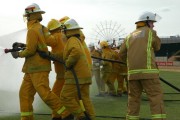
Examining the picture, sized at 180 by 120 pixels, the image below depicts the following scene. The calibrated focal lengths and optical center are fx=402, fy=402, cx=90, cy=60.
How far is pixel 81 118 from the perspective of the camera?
7.05 m

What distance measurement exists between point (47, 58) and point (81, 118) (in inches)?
48.2

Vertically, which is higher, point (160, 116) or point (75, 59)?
point (75, 59)

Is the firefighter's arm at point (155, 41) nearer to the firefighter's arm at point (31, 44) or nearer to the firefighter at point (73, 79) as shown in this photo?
the firefighter at point (73, 79)

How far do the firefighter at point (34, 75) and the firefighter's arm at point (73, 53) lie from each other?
1.55 feet

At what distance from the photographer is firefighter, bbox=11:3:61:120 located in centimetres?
703

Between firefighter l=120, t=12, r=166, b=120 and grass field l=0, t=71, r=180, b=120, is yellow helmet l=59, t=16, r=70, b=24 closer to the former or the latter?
firefighter l=120, t=12, r=166, b=120

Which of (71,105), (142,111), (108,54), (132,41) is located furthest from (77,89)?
(108,54)

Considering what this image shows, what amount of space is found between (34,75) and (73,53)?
2.63ft

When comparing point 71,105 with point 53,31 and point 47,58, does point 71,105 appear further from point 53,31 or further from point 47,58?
point 53,31

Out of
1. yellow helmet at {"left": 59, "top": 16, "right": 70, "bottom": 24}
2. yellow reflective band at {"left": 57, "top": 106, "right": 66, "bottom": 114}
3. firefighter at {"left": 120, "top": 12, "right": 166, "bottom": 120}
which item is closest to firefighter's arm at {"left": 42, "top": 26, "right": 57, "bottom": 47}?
yellow helmet at {"left": 59, "top": 16, "right": 70, "bottom": 24}

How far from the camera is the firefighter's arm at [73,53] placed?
22.7 feet

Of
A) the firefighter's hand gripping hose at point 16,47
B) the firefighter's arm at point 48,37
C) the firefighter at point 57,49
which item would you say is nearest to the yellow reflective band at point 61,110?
the firefighter at point 57,49

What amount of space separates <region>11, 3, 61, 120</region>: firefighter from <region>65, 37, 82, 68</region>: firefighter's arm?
1.55 feet

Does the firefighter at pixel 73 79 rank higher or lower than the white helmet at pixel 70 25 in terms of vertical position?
lower
